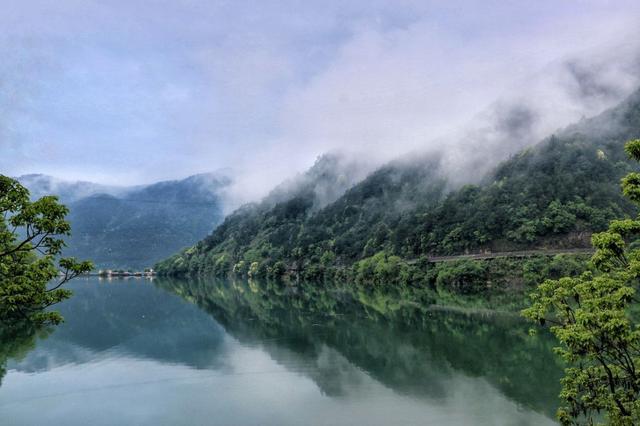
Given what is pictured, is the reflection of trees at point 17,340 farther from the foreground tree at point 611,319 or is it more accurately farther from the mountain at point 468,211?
the mountain at point 468,211

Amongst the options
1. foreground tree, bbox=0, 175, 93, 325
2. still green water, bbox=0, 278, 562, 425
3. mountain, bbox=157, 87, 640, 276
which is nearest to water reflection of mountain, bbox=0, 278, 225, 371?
still green water, bbox=0, 278, 562, 425

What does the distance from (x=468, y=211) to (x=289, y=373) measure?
73.3m

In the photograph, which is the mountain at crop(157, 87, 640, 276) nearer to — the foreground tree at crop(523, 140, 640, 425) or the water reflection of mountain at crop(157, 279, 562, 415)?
the water reflection of mountain at crop(157, 279, 562, 415)

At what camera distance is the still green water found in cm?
1931

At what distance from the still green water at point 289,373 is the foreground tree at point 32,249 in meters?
9.30

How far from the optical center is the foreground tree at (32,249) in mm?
9453

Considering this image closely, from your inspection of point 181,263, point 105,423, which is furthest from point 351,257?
point 105,423

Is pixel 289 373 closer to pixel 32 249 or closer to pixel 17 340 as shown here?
pixel 32 249

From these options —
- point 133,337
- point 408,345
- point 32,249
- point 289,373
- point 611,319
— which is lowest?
point 133,337

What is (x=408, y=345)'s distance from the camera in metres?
32.6

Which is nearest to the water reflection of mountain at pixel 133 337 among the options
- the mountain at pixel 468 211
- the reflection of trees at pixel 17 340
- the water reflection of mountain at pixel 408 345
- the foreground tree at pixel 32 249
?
the reflection of trees at pixel 17 340

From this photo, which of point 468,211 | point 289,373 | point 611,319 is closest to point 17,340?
point 289,373

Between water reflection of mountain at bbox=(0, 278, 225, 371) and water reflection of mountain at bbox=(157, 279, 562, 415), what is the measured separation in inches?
130

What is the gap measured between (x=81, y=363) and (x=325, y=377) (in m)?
16.3
